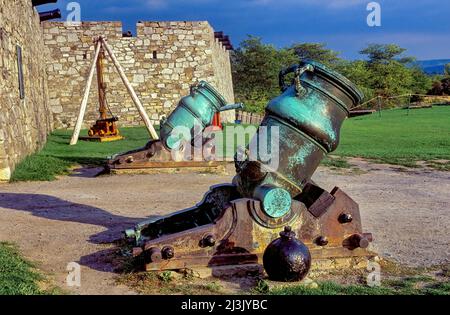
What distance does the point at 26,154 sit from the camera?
10.5 meters

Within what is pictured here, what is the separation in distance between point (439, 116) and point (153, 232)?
19975mm

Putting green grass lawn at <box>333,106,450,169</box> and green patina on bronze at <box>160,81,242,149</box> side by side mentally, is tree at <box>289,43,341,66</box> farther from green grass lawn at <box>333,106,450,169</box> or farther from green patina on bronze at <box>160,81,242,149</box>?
green patina on bronze at <box>160,81,242,149</box>

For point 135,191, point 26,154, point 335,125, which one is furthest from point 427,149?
point 335,125

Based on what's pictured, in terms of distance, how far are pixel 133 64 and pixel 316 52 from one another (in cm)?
3183

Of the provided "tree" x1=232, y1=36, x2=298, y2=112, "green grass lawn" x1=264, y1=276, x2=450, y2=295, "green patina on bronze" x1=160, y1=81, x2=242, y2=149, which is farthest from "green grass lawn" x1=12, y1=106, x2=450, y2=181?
"tree" x1=232, y1=36, x2=298, y2=112

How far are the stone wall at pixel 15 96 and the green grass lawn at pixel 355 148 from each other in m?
0.29

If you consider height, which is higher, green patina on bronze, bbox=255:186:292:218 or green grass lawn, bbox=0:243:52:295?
green patina on bronze, bbox=255:186:292:218

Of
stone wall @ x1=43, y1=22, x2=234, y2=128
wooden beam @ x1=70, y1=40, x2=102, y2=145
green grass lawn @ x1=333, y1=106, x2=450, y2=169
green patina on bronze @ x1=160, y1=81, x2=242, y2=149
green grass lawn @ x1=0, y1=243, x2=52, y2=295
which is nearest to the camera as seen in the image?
green grass lawn @ x1=0, y1=243, x2=52, y2=295

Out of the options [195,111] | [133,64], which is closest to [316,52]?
[133,64]

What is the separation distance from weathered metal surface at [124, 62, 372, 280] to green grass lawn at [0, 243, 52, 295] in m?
0.72

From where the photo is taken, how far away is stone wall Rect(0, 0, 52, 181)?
8.75 m

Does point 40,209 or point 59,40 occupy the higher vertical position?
point 59,40

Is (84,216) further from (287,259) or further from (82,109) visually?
(82,109)
